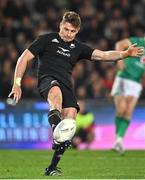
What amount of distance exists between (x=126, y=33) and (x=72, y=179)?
42.8ft

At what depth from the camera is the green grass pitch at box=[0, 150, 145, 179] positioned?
9992 mm

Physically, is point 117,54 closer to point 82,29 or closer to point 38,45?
point 38,45

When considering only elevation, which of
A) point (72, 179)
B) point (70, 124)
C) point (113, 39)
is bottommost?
point (72, 179)

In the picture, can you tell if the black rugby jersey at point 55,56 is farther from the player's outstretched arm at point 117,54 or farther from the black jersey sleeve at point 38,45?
the player's outstretched arm at point 117,54

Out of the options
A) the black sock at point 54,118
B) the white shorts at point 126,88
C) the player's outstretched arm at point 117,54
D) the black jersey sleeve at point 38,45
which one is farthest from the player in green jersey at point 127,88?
the black sock at point 54,118

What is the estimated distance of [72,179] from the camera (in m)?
9.16

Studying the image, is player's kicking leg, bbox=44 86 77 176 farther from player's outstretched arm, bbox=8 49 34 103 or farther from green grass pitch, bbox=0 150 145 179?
player's outstretched arm, bbox=8 49 34 103

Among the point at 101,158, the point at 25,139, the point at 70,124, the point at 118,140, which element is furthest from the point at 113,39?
the point at 70,124

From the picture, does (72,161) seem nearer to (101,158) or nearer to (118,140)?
(101,158)

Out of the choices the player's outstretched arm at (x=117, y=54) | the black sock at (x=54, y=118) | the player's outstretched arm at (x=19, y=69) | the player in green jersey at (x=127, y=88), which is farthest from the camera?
the player in green jersey at (x=127, y=88)

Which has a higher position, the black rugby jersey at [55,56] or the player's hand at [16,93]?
the black rugby jersey at [55,56]

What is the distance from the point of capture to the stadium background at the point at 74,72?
17.6 metres

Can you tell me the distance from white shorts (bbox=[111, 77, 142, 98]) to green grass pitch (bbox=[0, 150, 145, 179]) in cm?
120

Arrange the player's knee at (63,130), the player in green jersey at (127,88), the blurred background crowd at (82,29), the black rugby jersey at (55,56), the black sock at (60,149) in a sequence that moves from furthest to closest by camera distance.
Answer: the blurred background crowd at (82,29) < the player in green jersey at (127,88) < the black rugby jersey at (55,56) < the black sock at (60,149) < the player's knee at (63,130)
